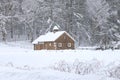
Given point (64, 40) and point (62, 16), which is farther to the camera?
point (62, 16)

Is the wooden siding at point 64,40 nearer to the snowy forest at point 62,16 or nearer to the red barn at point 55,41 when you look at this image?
the red barn at point 55,41

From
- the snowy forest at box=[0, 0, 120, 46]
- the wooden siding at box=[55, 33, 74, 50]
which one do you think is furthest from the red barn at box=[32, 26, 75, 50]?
the snowy forest at box=[0, 0, 120, 46]

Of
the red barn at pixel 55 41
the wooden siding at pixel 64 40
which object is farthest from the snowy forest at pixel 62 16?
the wooden siding at pixel 64 40

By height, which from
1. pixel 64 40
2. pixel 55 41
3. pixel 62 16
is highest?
pixel 62 16

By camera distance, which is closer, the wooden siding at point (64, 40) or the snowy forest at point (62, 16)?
the wooden siding at point (64, 40)

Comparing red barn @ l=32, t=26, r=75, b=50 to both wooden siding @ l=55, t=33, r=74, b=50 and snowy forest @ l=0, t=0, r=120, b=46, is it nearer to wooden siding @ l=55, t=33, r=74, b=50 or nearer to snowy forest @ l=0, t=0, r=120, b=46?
wooden siding @ l=55, t=33, r=74, b=50

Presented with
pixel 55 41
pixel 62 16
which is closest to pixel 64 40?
pixel 55 41

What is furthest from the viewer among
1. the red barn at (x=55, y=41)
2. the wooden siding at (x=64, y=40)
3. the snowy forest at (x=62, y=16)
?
the snowy forest at (x=62, y=16)

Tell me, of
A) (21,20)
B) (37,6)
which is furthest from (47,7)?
(21,20)

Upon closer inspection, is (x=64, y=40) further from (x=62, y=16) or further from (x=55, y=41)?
(x=62, y=16)

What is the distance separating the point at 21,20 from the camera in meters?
69.4

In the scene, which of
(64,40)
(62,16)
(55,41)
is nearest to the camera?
(55,41)

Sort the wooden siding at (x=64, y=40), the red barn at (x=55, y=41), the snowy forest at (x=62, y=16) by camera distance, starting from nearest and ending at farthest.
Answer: the red barn at (x=55, y=41)
the wooden siding at (x=64, y=40)
the snowy forest at (x=62, y=16)

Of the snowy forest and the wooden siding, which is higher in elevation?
the snowy forest
